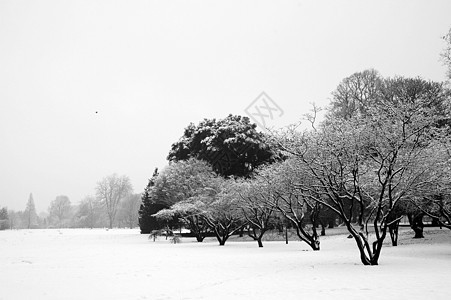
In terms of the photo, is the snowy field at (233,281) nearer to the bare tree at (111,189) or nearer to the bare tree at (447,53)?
the bare tree at (447,53)

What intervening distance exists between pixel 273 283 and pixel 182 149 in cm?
3454

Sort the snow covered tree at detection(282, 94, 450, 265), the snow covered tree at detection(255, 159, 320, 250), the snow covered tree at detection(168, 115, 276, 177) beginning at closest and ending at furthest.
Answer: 1. the snow covered tree at detection(282, 94, 450, 265)
2. the snow covered tree at detection(255, 159, 320, 250)
3. the snow covered tree at detection(168, 115, 276, 177)

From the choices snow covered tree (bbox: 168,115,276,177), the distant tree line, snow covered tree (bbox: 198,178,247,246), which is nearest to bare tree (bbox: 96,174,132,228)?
the distant tree line

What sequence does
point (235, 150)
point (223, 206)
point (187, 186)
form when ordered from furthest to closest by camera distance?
point (235, 150)
point (187, 186)
point (223, 206)

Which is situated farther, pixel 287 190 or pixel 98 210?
pixel 98 210

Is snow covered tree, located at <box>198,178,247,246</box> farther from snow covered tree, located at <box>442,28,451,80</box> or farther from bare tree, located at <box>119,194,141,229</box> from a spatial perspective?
bare tree, located at <box>119,194,141,229</box>

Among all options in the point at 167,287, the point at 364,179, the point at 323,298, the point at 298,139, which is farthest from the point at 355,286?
the point at 364,179

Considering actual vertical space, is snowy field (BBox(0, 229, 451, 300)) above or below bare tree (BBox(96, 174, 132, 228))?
below

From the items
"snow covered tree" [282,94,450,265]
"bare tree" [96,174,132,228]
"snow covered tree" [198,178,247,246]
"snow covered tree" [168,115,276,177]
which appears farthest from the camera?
"bare tree" [96,174,132,228]

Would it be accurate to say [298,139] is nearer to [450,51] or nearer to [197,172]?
[450,51]

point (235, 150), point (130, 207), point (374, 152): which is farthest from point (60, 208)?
point (374, 152)

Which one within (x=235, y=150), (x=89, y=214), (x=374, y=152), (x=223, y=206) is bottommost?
(x=223, y=206)

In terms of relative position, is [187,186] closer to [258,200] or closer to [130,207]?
[258,200]

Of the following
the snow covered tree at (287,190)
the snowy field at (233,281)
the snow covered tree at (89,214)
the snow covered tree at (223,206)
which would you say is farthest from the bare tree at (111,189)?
the snowy field at (233,281)
